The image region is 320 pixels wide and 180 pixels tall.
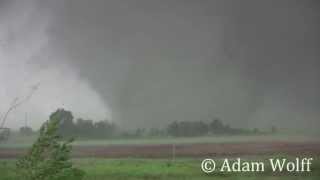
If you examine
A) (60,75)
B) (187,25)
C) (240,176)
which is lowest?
(240,176)

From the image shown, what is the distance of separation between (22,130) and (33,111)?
0.27m

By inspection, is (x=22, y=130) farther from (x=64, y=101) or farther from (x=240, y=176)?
(x=240, y=176)

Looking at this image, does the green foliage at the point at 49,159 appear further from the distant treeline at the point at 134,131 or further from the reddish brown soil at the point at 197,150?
the reddish brown soil at the point at 197,150

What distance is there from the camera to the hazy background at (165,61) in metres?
8.70

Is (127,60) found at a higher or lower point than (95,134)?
higher

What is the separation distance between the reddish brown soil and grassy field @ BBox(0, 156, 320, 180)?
0.24ft

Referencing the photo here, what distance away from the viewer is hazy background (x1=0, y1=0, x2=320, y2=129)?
28.6 ft

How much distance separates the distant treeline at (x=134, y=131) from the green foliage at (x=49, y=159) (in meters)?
0.14

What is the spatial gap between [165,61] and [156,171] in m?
1.32

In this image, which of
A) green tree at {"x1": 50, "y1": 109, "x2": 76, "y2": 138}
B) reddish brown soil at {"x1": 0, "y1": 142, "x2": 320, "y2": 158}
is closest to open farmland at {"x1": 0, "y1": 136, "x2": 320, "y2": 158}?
reddish brown soil at {"x1": 0, "y1": 142, "x2": 320, "y2": 158}

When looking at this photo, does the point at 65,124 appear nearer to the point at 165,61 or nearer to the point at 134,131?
the point at 134,131

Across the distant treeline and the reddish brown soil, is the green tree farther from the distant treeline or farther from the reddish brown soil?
the reddish brown soil

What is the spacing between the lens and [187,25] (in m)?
8.91

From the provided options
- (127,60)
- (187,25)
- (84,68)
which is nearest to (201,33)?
(187,25)
